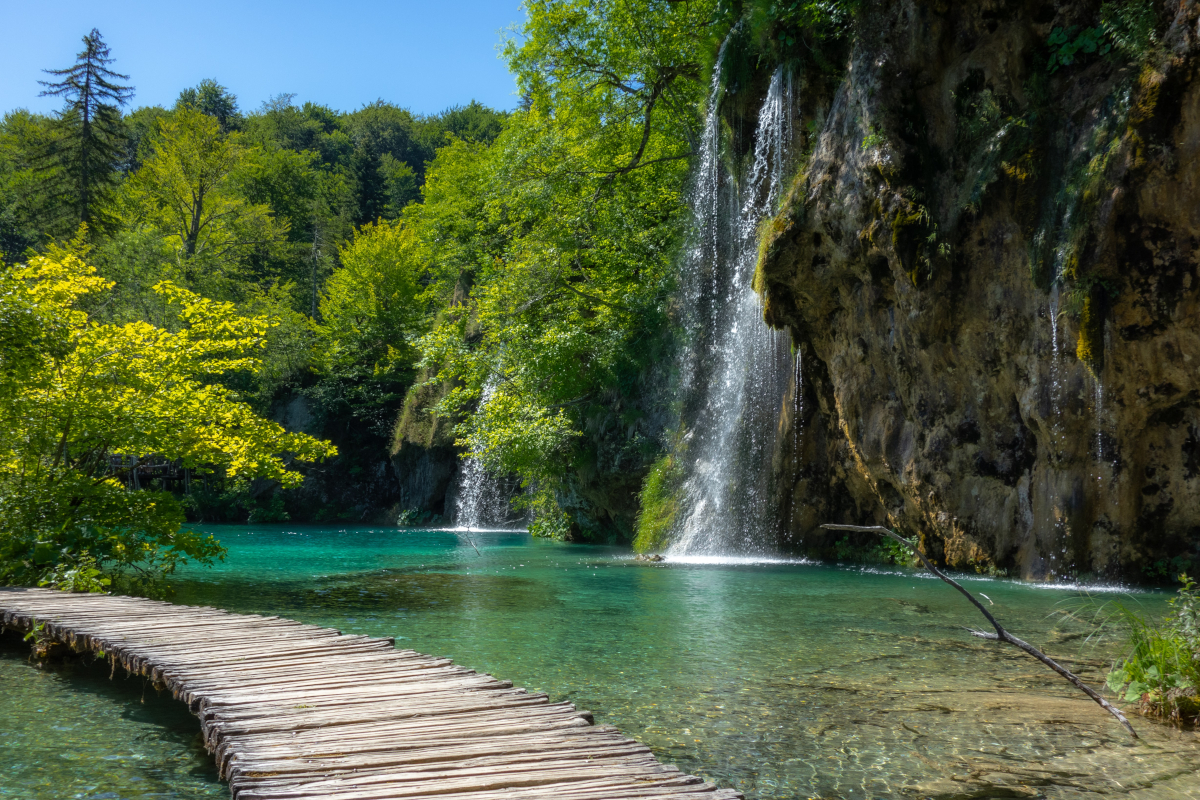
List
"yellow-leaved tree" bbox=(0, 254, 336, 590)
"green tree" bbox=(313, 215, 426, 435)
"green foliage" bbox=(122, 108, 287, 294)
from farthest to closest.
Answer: "green foliage" bbox=(122, 108, 287, 294)
"green tree" bbox=(313, 215, 426, 435)
"yellow-leaved tree" bbox=(0, 254, 336, 590)

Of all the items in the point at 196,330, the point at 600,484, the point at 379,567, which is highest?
the point at 196,330

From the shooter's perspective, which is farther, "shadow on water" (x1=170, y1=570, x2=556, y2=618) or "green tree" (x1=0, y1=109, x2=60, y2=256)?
"green tree" (x1=0, y1=109, x2=60, y2=256)

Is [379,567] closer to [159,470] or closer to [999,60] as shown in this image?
[999,60]

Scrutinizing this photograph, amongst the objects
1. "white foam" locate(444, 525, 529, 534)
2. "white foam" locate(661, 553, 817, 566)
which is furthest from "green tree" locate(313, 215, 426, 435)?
"white foam" locate(661, 553, 817, 566)

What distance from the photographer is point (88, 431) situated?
1016cm

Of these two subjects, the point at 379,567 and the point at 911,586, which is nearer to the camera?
the point at 911,586

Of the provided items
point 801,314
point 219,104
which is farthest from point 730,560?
point 219,104

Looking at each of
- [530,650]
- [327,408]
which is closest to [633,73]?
[530,650]

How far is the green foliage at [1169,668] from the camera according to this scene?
481 cm

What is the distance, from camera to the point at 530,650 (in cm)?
721

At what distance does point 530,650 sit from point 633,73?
18.1m

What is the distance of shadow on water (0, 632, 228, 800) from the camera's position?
160 inches

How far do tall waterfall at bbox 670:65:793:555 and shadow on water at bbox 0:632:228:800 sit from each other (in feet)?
39.2

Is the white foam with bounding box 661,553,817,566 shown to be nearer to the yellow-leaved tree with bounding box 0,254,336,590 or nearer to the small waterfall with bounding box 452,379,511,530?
the yellow-leaved tree with bounding box 0,254,336,590
